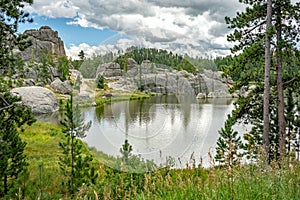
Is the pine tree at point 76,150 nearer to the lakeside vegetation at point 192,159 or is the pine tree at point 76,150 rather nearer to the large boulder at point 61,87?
the lakeside vegetation at point 192,159

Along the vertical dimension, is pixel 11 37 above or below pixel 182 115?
above

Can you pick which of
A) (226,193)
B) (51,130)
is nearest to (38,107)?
(51,130)

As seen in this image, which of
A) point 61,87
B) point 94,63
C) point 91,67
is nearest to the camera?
point 94,63

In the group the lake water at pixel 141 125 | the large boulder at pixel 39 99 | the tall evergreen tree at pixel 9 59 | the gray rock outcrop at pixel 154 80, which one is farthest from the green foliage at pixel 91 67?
Result: the large boulder at pixel 39 99

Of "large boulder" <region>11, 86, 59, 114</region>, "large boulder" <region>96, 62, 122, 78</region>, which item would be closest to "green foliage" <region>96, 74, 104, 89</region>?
"large boulder" <region>96, 62, 122, 78</region>

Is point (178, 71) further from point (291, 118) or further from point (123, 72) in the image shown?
point (291, 118)

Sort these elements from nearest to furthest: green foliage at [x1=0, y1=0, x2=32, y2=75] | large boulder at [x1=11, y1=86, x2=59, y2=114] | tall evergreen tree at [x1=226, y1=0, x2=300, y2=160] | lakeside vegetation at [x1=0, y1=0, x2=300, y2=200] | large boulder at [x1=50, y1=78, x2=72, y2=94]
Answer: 1. lakeside vegetation at [x1=0, y1=0, x2=300, y2=200]
2. green foliage at [x1=0, y1=0, x2=32, y2=75]
3. tall evergreen tree at [x1=226, y1=0, x2=300, y2=160]
4. large boulder at [x1=11, y1=86, x2=59, y2=114]
5. large boulder at [x1=50, y1=78, x2=72, y2=94]

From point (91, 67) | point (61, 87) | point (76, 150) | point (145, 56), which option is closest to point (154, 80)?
point (145, 56)

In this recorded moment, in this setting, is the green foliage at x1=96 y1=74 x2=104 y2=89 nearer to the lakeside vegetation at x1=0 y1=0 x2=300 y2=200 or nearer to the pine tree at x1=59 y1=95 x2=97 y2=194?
the lakeside vegetation at x1=0 y1=0 x2=300 y2=200

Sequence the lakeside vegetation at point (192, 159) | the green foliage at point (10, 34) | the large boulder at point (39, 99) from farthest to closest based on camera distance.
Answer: the large boulder at point (39, 99) → the green foliage at point (10, 34) → the lakeside vegetation at point (192, 159)

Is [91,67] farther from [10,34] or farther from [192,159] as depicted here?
[192,159]

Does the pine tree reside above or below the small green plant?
below

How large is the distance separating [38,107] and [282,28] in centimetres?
3084

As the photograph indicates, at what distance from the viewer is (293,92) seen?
40.4ft
